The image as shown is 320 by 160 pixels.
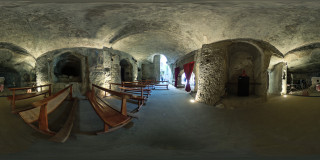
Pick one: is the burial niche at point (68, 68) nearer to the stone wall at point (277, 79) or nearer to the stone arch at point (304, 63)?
the stone arch at point (304, 63)

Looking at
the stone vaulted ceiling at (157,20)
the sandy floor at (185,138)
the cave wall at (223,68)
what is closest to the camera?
the sandy floor at (185,138)

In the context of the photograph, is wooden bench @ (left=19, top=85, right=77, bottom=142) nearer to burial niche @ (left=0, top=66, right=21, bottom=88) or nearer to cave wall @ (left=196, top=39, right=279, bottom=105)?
cave wall @ (left=196, top=39, right=279, bottom=105)

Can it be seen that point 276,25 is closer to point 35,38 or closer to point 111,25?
point 111,25

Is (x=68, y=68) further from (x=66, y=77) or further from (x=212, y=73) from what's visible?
(x=212, y=73)

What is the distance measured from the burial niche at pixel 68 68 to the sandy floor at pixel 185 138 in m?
3.98

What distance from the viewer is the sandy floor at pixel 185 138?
5.33ft

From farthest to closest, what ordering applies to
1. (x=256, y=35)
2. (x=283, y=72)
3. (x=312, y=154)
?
(x=283, y=72) → (x=256, y=35) → (x=312, y=154)

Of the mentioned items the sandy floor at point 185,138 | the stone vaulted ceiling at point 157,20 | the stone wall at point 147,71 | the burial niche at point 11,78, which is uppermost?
the stone vaulted ceiling at point 157,20

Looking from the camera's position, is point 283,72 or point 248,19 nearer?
point 248,19

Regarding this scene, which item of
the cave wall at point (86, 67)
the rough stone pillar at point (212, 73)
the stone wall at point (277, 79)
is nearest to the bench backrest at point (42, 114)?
the cave wall at point (86, 67)

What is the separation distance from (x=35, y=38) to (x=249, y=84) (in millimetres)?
9100

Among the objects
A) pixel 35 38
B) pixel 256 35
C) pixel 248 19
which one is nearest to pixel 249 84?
pixel 256 35

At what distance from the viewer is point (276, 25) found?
11.5ft

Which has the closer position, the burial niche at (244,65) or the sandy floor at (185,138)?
the sandy floor at (185,138)
